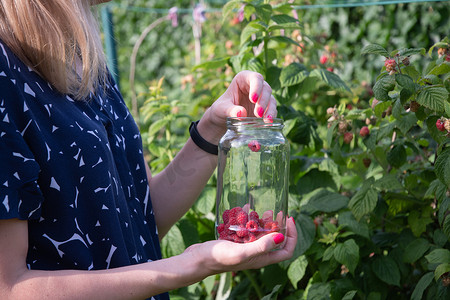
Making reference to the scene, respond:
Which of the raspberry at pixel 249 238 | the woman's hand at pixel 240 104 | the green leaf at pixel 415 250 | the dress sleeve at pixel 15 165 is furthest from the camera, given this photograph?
the green leaf at pixel 415 250

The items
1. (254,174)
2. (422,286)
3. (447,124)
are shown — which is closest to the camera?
(447,124)

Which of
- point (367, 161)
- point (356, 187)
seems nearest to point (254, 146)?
point (367, 161)

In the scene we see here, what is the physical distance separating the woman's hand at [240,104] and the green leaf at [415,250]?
2.39 feet

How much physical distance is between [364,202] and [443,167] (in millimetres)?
379

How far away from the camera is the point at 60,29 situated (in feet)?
3.78

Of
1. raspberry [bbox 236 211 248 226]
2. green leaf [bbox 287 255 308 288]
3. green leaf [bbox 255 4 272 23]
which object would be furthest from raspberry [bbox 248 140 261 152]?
green leaf [bbox 255 4 272 23]

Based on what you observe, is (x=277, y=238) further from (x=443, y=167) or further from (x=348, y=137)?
(x=348, y=137)

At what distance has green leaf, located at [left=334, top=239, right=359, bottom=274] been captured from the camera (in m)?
1.72

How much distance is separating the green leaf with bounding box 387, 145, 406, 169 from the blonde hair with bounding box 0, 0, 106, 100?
104 cm

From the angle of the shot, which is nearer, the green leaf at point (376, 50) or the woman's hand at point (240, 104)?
the woman's hand at point (240, 104)

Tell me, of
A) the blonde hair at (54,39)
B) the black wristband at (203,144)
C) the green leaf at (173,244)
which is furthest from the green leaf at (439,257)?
the blonde hair at (54,39)

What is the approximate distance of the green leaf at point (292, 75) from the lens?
80.2 inches

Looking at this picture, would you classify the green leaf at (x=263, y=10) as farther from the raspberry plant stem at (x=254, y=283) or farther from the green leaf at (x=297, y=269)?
the raspberry plant stem at (x=254, y=283)

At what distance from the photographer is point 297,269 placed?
6.27ft
